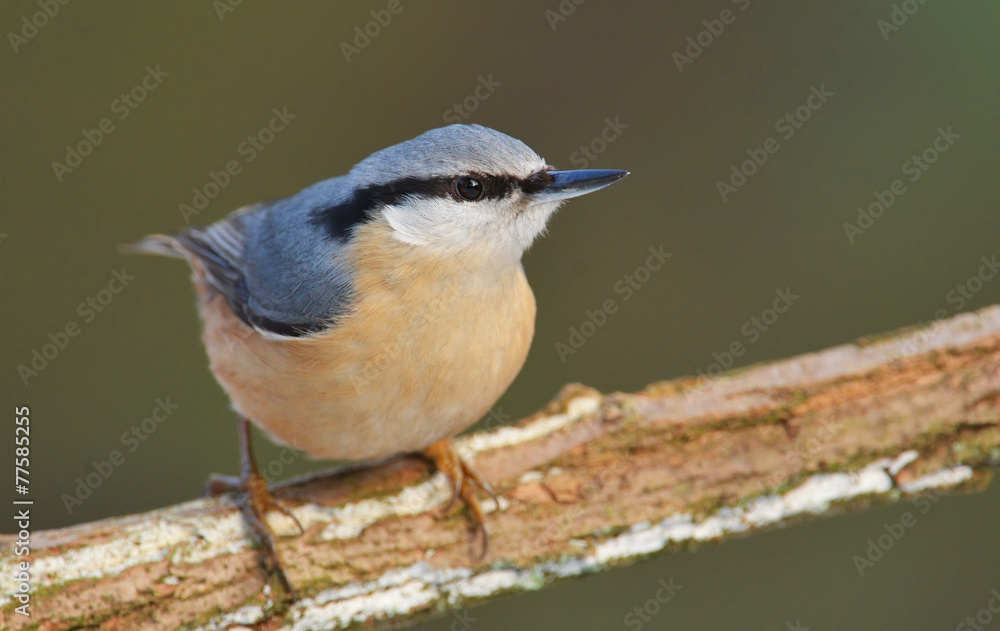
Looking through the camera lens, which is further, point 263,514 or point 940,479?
point 940,479

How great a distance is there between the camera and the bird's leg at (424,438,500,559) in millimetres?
2467

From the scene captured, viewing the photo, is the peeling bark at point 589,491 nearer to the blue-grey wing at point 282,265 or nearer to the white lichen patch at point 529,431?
the white lichen patch at point 529,431

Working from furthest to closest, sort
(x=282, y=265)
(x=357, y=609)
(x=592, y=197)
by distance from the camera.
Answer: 1. (x=592, y=197)
2. (x=282, y=265)
3. (x=357, y=609)

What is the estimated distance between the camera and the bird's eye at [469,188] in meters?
2.15

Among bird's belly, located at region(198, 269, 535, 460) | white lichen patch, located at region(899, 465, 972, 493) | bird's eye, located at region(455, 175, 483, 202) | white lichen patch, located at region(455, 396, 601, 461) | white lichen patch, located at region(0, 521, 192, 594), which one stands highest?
bird's eye, located at region(455, 175, 483, 202)

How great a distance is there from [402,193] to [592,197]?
6.81 ft

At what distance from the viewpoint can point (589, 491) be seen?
253cm

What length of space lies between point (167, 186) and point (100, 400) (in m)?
0.98

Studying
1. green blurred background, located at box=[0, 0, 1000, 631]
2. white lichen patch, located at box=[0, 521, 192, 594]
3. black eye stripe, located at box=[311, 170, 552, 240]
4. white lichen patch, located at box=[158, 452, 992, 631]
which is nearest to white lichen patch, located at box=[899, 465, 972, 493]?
white lichen patch, located at box=[158, 452, 992, 631]

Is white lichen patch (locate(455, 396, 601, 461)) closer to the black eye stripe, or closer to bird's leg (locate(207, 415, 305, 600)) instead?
bird's leg (locate(207, 415, 305, 600))

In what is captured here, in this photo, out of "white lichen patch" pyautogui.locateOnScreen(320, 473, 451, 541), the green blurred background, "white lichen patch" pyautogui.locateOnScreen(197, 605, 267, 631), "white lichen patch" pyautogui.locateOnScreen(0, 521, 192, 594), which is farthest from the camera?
the green blurred background

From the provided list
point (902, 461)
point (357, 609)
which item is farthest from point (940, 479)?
point (357, 609)

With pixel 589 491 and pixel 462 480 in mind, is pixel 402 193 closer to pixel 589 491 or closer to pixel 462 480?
pixel 462 480

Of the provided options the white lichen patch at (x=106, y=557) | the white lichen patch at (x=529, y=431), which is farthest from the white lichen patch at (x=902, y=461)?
the white lichen patch at (x=106, y=557)
